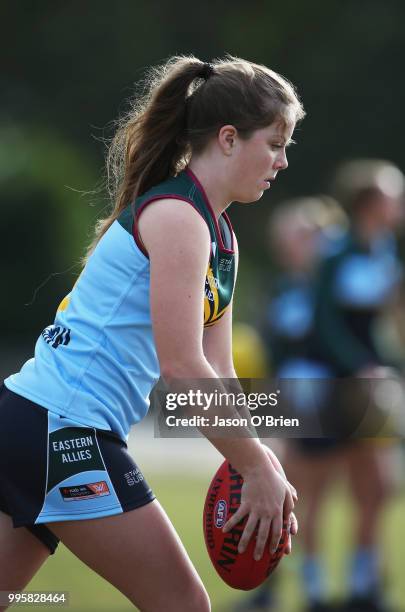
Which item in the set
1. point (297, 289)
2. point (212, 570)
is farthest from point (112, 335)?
point (297, 289)

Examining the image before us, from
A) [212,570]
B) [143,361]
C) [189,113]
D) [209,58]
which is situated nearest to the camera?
[143,361]

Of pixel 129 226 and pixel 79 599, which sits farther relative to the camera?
pixel 79 599

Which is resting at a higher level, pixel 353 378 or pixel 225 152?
pixel 225 152

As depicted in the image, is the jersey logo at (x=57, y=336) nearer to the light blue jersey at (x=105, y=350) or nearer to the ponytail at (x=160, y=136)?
the light blue jersey at (x=105, y=350)

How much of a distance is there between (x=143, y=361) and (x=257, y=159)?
0.64 meters

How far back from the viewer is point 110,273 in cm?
315

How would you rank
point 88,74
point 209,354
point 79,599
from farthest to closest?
1. point 88,74
2. point 79,599
3. point 209,354

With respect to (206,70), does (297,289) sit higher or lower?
lower

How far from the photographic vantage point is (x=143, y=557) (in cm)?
304

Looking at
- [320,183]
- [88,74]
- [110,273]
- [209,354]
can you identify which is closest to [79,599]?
[209,354]

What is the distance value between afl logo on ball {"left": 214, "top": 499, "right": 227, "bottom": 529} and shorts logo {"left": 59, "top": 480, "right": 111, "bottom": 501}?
14.8 inches

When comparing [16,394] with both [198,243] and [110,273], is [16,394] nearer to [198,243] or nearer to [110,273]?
[110,273]

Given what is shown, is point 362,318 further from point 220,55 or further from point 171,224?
point 220,55

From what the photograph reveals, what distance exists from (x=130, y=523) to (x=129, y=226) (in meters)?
0.80
